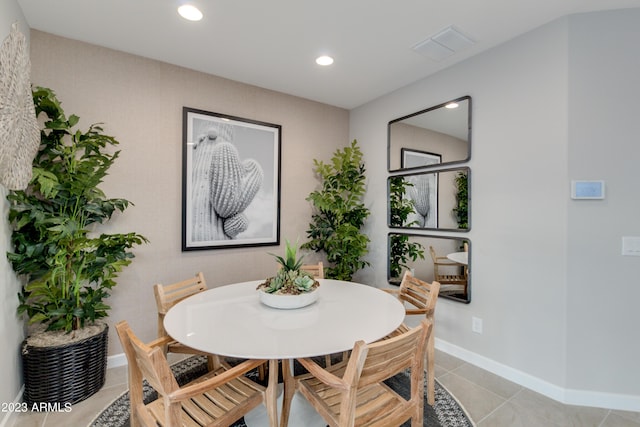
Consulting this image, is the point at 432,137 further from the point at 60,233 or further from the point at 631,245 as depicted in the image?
the point at 60,233

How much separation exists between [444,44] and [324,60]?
98 centimetres

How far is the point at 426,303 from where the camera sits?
2.10 metres

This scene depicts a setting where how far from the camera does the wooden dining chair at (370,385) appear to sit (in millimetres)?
1161

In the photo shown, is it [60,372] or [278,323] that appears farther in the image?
[60,372]


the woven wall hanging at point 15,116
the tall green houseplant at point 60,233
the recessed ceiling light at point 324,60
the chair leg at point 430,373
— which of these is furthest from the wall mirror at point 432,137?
the woven wall hanging at point 15,116

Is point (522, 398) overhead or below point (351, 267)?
below

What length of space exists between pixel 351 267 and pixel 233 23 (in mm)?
2576

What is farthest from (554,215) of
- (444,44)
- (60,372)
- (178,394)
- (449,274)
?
(60,372)

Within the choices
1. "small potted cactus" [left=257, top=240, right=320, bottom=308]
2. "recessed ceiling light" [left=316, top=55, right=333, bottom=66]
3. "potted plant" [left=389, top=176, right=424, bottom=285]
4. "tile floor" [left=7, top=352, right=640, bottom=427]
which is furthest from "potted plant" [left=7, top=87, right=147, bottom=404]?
"potted plant" [left=389, top=176, right=424, bottom=285]

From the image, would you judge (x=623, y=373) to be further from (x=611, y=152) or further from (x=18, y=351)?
(x=18, y=351)

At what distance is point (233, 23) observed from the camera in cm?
218

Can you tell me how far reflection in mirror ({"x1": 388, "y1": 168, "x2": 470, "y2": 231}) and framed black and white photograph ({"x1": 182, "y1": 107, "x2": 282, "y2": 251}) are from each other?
4.33ft

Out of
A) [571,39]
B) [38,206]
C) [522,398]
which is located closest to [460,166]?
[571,39]

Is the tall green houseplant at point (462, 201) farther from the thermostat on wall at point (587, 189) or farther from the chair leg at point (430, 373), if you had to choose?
the chair leg at point (430, 373)
